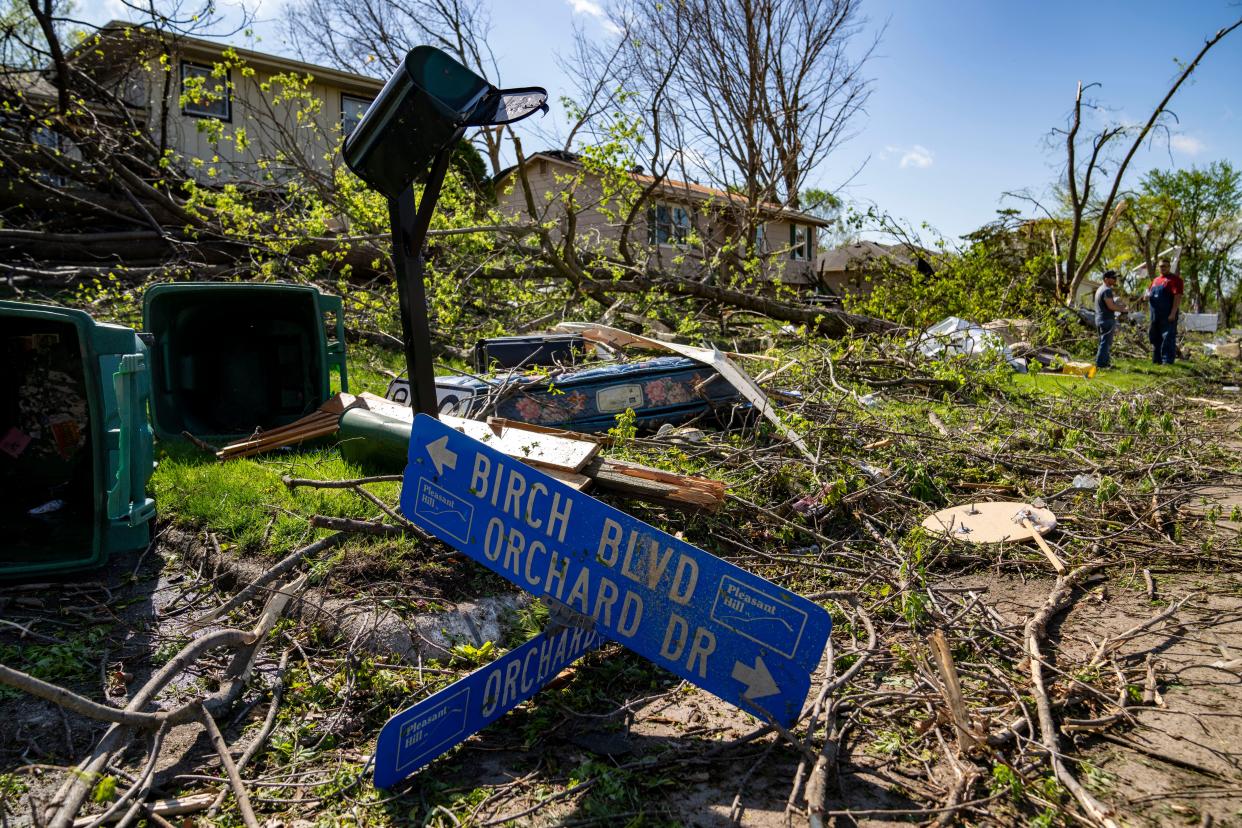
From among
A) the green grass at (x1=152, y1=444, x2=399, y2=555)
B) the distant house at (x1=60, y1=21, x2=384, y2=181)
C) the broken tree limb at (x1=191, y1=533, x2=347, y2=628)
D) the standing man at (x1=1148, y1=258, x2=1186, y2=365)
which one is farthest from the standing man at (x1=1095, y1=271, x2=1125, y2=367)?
the broken tree limb at (x1=191, y1=533, x2=347, y2=628)

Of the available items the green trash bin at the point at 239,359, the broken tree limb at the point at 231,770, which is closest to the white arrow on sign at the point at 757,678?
the broken tree limb at the point at 231,770

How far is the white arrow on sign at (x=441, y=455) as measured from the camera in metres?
2.45

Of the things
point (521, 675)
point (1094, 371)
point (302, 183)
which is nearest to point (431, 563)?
point (521, 675)

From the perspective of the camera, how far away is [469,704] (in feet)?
8.17

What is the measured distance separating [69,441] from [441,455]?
10.2 ft

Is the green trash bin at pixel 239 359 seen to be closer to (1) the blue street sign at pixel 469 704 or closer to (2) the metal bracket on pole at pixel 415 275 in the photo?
(2) the metal bracket on pole at pixel 415 275

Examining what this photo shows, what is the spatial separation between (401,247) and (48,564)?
82.0 inches

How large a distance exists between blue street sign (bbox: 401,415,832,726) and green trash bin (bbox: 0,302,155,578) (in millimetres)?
1792

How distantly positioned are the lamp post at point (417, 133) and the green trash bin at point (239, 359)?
258 centimetres

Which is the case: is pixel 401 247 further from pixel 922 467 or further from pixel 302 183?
pixel 302 183

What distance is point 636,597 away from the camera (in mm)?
2393

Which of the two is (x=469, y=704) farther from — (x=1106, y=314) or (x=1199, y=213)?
(x=1199, y=213)

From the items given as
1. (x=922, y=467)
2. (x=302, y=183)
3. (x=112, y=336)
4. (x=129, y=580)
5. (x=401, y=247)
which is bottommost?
(x=129, y=580)

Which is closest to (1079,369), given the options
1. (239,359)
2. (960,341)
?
(960,341)
